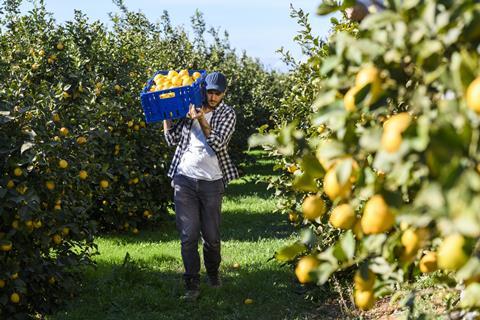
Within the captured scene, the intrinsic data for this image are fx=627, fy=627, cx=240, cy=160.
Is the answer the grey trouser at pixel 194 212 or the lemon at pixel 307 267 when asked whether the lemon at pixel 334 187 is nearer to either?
the lemon at pixel 307 267

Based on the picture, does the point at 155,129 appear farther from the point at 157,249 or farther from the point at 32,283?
the point at 32,283

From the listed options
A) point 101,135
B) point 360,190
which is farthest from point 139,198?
point 360,190

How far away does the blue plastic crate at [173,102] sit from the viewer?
4.77m

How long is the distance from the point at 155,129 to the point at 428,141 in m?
6.98

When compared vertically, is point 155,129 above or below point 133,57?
below

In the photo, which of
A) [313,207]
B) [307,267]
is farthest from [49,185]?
[307,267]

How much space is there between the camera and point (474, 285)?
44.0 inches

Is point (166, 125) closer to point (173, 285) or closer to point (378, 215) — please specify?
point (173, 285)

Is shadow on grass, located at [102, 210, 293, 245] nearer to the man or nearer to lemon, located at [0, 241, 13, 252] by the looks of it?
the man

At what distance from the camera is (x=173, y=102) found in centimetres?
480

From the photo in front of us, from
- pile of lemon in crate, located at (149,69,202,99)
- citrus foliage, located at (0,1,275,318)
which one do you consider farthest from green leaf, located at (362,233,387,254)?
pile of lemon in crate, located at (149,69,202,99)

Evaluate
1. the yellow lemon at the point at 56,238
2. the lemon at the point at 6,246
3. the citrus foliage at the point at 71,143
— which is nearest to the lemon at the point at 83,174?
the citrus foliage at the point at 71,143

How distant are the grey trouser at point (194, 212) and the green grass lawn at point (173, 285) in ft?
1.09

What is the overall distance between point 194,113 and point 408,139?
3765 millimetres
